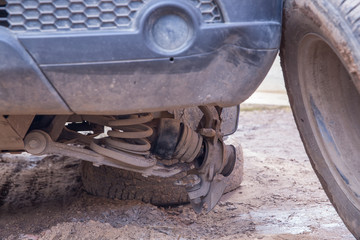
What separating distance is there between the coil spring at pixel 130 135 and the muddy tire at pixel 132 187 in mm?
722

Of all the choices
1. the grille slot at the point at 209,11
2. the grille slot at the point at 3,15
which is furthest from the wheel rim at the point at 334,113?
the grille slot at the point at 3,15

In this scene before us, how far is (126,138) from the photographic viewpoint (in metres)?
2.30

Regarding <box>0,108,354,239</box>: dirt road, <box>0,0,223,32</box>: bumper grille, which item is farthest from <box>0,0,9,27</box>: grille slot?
Answer: <box>0,108,354,239</box>: dirt road

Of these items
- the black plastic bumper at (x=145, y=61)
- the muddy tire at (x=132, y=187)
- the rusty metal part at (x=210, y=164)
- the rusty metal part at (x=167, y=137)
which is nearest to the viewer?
the black plastic bumper at (x=145, y=61)

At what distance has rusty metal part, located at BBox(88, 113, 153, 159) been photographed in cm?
220

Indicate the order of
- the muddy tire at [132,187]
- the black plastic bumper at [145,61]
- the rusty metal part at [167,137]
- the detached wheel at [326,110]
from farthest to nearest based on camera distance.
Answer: the muddy tire at [132,187] → the rusty metal part at [167,137] → the detached wheel at [326,110] → the black plastic bumper at [145,61]

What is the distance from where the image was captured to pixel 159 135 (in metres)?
2.42

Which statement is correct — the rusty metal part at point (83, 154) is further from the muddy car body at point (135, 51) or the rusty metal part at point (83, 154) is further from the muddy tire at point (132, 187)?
the muddy tire at point (132, 187)

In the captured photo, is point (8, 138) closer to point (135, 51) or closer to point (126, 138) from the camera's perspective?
point (126, 138)

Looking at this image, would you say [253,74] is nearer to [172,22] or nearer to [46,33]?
[172,22]

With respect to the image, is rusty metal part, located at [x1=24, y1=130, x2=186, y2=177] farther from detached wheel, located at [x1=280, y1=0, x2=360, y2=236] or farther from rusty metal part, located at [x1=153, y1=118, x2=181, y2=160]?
detached wheel, located at [x1=280, y1=0, x2=360, y2=236]

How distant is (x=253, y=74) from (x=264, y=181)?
2169 millimetres

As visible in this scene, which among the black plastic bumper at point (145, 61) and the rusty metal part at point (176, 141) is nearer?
the black plastic bumper at point (145, 61)

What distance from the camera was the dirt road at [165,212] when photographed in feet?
8.42
